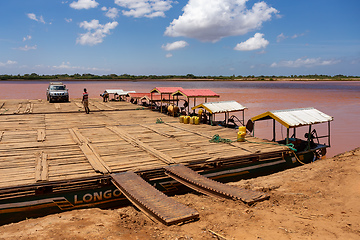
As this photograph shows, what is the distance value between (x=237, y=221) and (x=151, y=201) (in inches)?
88.7

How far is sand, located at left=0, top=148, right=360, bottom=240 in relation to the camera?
603 cm

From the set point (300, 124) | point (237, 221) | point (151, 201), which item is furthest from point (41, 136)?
point (300, 124)

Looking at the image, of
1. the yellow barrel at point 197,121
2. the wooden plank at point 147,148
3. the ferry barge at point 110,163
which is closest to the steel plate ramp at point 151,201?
the ferry barge at point 110,163

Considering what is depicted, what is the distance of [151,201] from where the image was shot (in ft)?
23.8

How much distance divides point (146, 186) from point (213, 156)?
12.2 ft

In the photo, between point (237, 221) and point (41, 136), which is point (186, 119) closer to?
point (41, 136)

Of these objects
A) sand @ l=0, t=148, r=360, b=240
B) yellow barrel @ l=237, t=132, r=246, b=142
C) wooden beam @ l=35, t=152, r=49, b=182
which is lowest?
sand @ l=0, t=148, r=360, b=240

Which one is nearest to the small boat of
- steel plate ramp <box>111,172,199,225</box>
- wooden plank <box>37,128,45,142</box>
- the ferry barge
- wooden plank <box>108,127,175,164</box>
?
the ferry barge

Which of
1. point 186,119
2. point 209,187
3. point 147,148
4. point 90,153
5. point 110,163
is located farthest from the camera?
point 186,119

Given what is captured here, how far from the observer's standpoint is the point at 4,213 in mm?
7555

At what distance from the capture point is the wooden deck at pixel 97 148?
912 centimetres

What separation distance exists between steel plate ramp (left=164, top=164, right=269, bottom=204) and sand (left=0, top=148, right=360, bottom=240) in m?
0.20

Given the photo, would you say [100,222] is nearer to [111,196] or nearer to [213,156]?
[111,196]

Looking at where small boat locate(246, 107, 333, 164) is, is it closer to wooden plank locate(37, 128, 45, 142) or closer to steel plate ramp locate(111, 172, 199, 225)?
steel plate ramp locate(111, 172, 199, 225)
